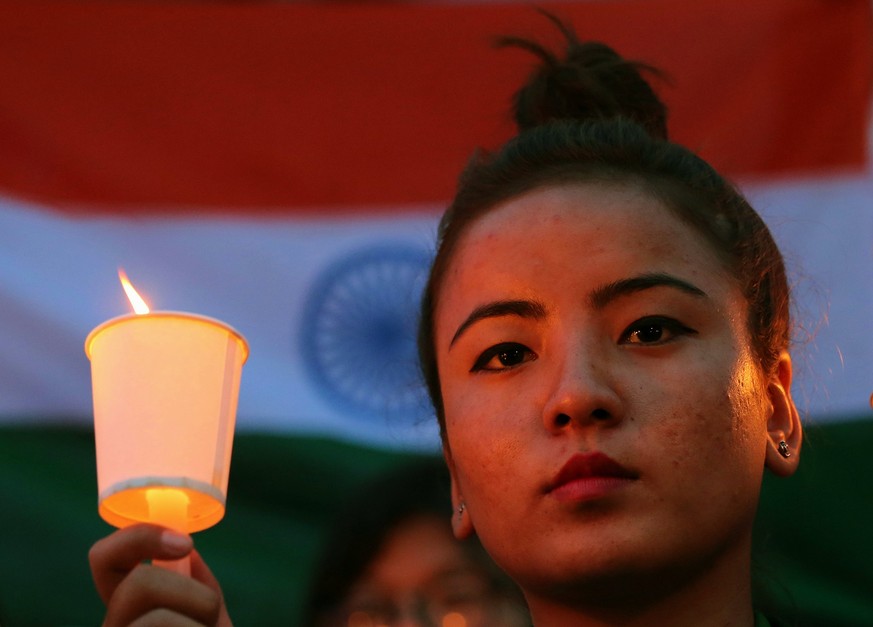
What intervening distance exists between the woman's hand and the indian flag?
104 inches

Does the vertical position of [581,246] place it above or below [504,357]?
above

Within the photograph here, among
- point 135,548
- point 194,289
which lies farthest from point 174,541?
point 194,289

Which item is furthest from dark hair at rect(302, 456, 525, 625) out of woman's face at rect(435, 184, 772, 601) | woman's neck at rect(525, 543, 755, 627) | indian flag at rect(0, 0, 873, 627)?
woman's neck at rect(525, 543, 755, 627)

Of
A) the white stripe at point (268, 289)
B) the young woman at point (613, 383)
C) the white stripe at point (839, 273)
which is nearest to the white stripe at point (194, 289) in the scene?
the white stripe at point (268, 289)

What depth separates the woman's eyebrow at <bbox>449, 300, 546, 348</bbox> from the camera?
6.16 ft

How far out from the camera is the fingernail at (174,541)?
1594 mm

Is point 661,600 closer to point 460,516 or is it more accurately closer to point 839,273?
point 460,516

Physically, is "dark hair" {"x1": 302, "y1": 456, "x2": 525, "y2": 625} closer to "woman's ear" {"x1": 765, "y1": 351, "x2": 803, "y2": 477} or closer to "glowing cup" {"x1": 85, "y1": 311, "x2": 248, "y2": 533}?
"woman's ear" {"x1": 765, "y1": 351, "x2": 803, "y2": 477}

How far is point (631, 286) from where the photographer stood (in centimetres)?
185

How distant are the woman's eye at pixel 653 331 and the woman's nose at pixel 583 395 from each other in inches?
3.3

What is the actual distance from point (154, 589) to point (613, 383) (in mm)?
704

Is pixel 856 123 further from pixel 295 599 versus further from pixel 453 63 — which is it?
pixel 295 599

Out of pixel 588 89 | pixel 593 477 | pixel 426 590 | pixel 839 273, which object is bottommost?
pixel 426 590

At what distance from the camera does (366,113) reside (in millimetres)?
4996
